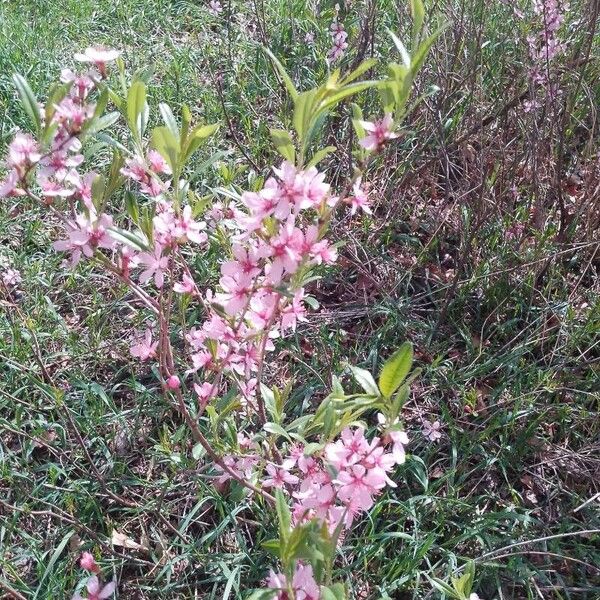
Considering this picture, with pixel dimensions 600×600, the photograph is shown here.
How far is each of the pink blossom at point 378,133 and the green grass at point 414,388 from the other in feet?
1.98

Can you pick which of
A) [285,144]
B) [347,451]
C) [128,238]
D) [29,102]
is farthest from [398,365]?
[29,102]

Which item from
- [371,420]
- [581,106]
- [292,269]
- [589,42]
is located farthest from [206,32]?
[292,269]

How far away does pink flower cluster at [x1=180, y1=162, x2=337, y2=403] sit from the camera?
1.17m

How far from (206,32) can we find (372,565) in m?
3.85

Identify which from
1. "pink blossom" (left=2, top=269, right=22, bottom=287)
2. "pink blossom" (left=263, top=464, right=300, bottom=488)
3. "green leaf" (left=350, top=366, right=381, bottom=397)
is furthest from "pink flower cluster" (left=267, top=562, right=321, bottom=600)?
"pink blossom" (left=2, top=269, right=22, bottom=287)

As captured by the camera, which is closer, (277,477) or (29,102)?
(29,102)

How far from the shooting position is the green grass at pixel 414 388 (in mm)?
1986

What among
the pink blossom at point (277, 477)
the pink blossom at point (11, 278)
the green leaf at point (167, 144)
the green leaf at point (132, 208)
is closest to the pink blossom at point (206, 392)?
the pink blossom at point (277, 477)

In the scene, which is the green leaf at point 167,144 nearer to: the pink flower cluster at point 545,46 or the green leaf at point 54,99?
the green leaf at point 54,99

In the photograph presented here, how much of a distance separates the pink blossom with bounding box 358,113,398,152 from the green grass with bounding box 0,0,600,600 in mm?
603

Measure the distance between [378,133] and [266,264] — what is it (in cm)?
33

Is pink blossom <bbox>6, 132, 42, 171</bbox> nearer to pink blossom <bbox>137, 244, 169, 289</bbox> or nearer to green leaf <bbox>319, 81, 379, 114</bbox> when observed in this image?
pink blossom <bbox>137, 244, 169, 289</bbox>

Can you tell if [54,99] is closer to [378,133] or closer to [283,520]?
[378,133]

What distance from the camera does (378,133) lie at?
1219 millimetres
